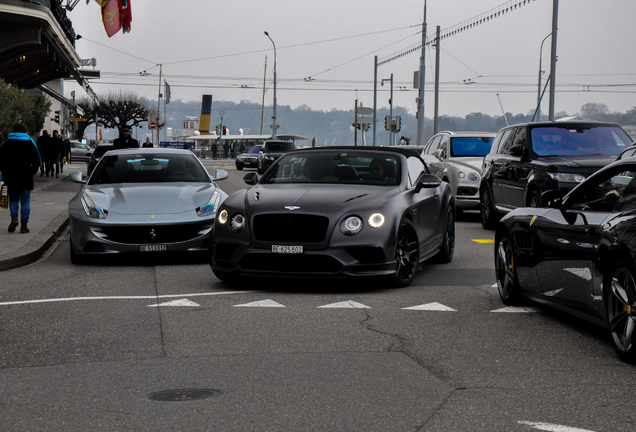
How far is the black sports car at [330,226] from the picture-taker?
8.50 meters

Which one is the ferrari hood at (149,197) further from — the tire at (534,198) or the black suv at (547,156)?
the black suv at (547,156)

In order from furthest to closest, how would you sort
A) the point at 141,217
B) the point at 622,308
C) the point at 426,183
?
1. the point at 141,217
2. the point at 426,183
3. the point at 622,308

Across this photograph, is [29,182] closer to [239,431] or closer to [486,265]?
[486,265]

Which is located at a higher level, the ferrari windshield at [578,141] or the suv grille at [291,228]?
the ferrari windshield at [578,141]

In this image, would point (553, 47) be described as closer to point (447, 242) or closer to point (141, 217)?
point (447, 242)

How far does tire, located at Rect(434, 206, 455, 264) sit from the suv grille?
9.50 feet

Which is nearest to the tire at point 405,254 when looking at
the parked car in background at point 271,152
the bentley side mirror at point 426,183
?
the bentley side mirror at point 426,183

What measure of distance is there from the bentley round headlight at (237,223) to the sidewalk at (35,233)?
11.4 feet

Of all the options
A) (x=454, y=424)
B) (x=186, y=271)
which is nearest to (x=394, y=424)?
(x=454, y=424)

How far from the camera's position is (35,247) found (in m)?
12.1

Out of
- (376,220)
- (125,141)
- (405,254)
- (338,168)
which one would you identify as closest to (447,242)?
(338,168)

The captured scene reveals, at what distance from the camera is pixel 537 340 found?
641 cm

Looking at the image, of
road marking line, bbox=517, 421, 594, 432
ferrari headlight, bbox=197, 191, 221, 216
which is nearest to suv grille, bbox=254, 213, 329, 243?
ferrari headlight, bbox=197, 191, 221, 216

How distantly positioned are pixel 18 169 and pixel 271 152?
2978 cm
